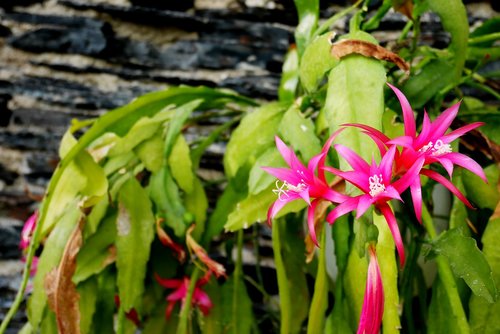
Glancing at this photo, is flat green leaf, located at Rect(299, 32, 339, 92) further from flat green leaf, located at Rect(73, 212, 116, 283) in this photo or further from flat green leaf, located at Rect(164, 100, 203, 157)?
flat green leaf, located at Rect(73, 212, 116, 283)

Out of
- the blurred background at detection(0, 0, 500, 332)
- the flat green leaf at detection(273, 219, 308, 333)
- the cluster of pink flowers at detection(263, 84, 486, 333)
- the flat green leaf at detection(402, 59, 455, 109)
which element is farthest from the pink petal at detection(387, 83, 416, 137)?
the blurred background at detection(0, 0, 500, 332)

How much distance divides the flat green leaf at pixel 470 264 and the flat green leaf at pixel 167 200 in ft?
1.17

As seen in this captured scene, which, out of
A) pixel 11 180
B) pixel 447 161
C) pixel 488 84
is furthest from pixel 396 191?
pixel 11 180

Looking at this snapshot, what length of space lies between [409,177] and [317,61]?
0.77 ft

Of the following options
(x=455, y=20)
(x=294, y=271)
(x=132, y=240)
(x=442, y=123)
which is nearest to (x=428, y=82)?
(x=455, y=20)

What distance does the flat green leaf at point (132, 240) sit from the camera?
0.74 metres

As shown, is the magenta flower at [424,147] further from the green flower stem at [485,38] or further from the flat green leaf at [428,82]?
the green flower stem at [485,38]

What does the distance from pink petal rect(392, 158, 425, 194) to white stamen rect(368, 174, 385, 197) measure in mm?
13

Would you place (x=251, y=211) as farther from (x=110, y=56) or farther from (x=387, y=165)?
(x=110, y=56)

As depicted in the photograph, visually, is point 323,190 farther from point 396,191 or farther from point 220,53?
point 220,53

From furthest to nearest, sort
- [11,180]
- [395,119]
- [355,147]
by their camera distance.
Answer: [11,180], [395,119], [355,147]

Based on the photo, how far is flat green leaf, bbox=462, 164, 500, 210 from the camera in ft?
2.26

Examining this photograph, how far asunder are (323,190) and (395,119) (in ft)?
0.89

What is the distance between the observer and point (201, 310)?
31.6 inches
